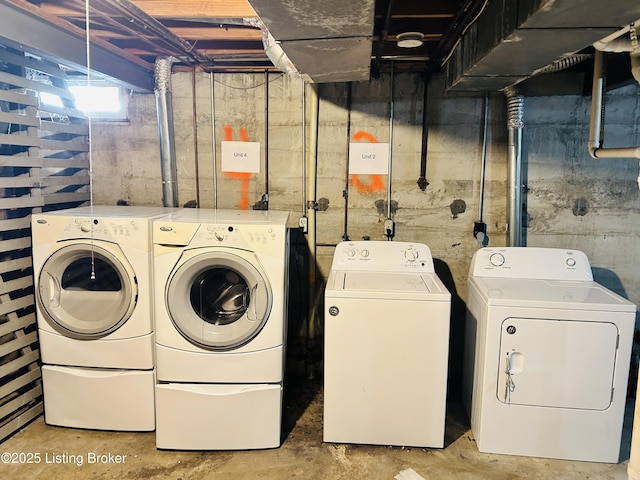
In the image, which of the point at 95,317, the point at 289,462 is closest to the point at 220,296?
the point at 95,317

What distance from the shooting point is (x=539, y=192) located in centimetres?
296

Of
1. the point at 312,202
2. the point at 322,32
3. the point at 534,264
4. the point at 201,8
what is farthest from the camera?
the point at 312,202

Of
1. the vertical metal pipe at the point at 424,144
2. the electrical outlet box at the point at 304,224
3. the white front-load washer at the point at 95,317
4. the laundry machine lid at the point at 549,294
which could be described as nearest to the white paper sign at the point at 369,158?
the vertical metal pipe at the point at 424,144

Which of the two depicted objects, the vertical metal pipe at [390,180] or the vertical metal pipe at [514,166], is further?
the vertical metal pipe at [390,180]

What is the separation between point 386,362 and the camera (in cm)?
229

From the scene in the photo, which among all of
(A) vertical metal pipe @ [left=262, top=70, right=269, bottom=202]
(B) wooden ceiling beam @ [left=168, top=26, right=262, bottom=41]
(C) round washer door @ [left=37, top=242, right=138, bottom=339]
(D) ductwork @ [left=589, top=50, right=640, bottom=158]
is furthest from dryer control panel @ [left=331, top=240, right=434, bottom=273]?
(B) wooden ceiling beam @ [left=168, top=26, right=262, bottom=41]

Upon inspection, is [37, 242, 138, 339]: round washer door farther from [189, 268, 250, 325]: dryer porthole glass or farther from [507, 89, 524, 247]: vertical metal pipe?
[507, 89, 524, 247]: vertical metal pipe

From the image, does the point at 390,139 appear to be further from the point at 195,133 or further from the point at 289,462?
the point at 289,462

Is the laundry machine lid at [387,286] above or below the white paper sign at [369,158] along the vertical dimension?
below

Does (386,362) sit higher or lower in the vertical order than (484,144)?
lower

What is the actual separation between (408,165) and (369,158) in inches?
10.7

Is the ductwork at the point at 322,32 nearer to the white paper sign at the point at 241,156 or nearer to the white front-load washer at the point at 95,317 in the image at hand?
the white paper sign at the point at 241,156

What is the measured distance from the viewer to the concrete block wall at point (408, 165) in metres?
2.91

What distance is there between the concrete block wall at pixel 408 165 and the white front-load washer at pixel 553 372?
768mm
